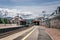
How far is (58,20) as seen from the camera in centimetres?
6519

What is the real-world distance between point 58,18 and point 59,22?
1812 millimetres

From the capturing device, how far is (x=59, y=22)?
210 feet

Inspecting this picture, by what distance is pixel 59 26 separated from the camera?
64.6 meters

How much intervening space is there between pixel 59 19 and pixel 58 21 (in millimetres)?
1433

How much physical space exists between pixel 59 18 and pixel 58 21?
5.71ft

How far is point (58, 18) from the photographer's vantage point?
214 feet

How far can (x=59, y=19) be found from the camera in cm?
6400

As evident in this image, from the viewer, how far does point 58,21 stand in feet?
214

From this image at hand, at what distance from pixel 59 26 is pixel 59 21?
178 centimetres

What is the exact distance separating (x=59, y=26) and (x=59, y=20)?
218cm

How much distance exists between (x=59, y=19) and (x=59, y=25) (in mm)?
2057

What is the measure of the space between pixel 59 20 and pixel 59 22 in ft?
2.37

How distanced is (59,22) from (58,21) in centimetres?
124
